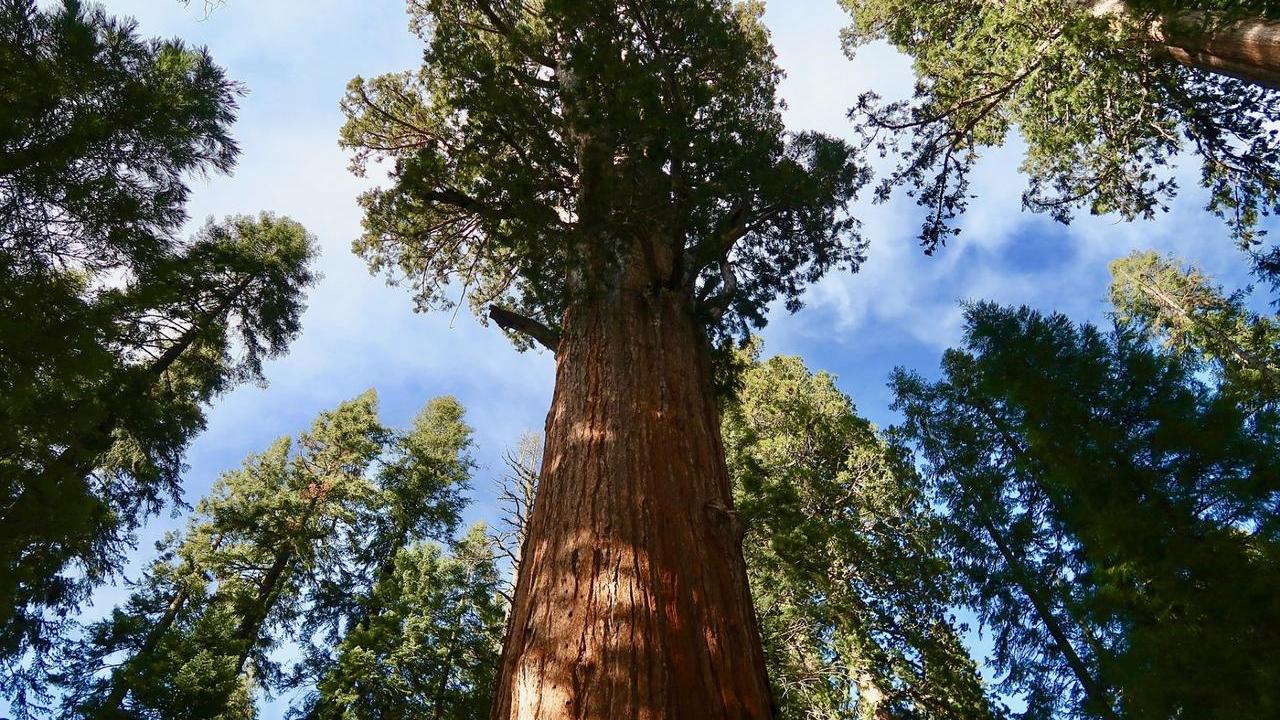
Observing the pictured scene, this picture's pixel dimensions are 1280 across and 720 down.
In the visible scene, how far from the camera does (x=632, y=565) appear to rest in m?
2.56

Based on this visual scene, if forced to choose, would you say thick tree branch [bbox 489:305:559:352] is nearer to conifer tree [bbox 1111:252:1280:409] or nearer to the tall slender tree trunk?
the tall slender tree trunk

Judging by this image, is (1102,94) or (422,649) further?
(422,649)

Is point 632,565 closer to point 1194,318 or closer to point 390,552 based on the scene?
point 390,552

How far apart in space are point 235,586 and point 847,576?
12.2 m

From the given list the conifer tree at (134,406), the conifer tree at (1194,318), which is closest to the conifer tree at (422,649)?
the conifer tree at (134,406)

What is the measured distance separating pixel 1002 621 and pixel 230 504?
16.7 metres

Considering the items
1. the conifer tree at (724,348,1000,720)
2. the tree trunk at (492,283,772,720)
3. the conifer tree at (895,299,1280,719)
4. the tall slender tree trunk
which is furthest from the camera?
the conifer tree at (724,348,1000,720)

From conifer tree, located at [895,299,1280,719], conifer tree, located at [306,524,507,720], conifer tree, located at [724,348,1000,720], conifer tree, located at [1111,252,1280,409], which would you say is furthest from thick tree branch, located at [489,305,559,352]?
conifer tree, located at [1111,252,1280,409]

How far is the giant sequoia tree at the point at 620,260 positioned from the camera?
93.7 inches

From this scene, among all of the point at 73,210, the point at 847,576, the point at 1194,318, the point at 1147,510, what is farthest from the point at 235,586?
the point at 1194,318

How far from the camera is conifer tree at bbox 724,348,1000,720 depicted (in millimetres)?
8844

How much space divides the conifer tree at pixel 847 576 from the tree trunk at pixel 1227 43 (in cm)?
545

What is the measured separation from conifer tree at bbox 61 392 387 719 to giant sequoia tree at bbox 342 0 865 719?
784 cm

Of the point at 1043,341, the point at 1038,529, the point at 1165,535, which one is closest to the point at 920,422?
the point at 1038,529
